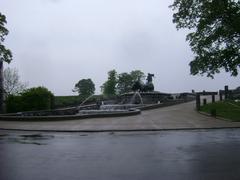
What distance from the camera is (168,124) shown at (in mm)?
29625

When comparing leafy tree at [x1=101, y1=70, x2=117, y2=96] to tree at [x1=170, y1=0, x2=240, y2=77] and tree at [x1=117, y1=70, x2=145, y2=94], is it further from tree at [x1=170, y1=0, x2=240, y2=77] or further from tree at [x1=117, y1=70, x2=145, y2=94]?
tree at [x1=170, y1=0, x2=240, y2=77]

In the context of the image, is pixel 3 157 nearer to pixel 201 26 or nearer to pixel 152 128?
pixel 152 128

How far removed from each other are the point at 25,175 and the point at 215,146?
8.25 m

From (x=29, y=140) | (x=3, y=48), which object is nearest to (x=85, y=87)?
(x=3, y=48)

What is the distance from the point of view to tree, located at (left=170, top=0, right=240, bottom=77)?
38969 millimetres

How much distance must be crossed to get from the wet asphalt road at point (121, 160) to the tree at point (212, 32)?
878 inches

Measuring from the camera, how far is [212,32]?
135 ft

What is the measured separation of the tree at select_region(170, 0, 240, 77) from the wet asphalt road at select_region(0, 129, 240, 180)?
2230 cm

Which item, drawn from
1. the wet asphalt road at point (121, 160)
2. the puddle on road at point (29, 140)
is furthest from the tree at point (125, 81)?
the wet asphalt road at point (121, 160)

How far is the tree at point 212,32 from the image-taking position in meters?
39.0

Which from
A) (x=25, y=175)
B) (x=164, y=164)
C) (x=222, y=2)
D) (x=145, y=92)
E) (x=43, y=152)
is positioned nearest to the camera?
(x=25, y=175)

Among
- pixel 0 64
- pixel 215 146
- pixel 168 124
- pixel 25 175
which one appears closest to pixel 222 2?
pixel 168 124

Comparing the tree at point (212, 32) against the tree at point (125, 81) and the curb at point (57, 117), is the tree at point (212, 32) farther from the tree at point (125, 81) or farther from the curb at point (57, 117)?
the tree at point (125, 81)

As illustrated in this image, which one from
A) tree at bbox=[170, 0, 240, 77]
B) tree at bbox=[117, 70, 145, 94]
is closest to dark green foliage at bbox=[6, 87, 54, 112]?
tree at bbox=[170, 0, 240, 77]
